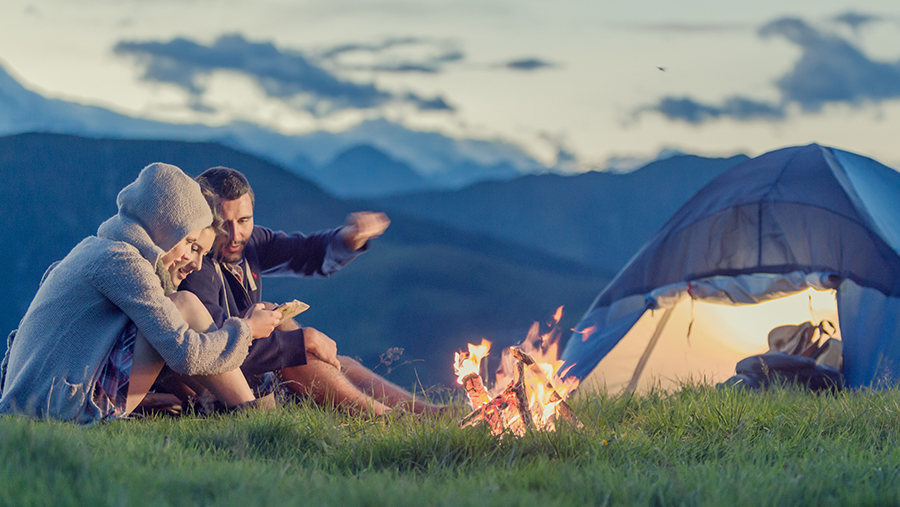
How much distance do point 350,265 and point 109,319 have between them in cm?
1938

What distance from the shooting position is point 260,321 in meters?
2.90

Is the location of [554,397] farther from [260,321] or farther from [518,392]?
[260,321]

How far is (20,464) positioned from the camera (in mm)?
2018

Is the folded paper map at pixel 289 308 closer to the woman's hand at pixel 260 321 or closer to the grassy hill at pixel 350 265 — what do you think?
the woman's hand at pixel 260 321

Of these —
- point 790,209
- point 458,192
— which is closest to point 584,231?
point 458,192

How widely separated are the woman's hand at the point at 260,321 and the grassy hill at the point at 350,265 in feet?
50.6

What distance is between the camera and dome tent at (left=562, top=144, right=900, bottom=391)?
4699 millimetres

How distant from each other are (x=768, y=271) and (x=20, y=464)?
4.57 meters

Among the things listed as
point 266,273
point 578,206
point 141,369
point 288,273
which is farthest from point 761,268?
point 578,206

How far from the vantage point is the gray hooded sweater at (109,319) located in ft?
8.64

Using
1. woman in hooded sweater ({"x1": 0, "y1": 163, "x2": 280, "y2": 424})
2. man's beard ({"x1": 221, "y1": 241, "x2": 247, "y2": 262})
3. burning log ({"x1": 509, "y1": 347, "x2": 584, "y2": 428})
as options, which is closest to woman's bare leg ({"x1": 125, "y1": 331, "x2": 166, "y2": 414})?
woman in hooded sweater ({"x1": 0, "y1": 163, "x2": 280, "y2": 424})

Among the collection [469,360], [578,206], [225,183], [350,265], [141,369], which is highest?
[225,183]

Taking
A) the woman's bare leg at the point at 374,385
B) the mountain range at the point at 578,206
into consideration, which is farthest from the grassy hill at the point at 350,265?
the woman's bare leg at the point at 374,385

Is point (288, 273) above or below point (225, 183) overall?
below
